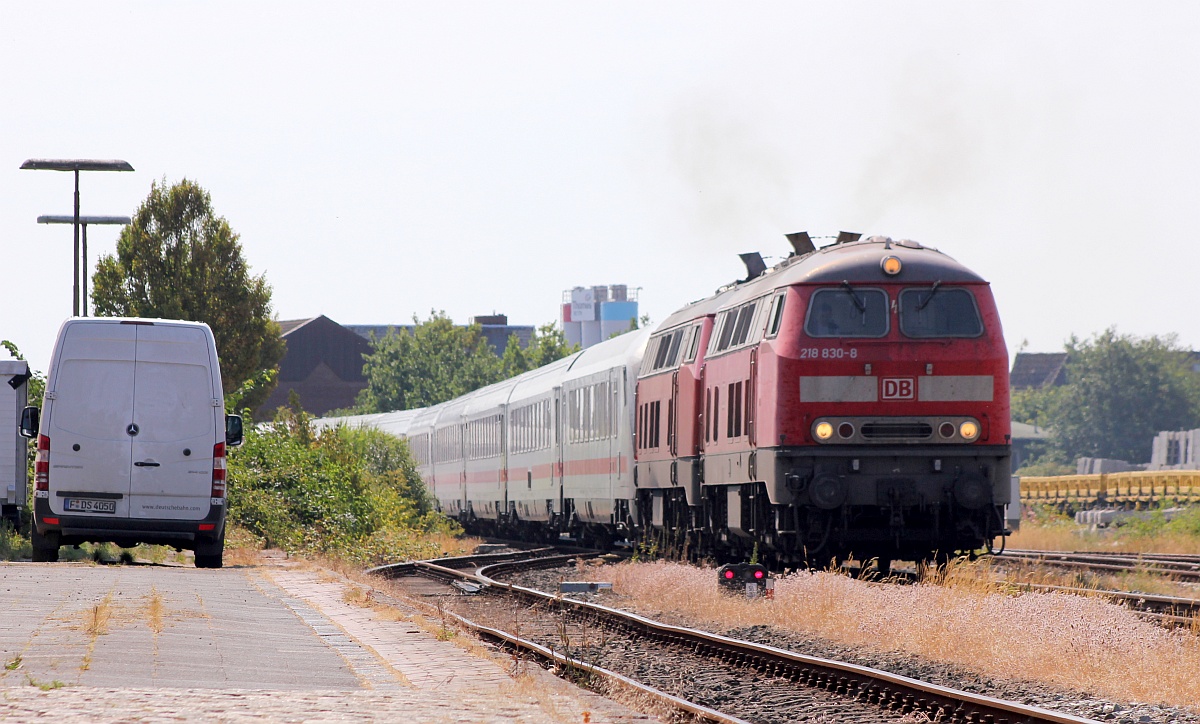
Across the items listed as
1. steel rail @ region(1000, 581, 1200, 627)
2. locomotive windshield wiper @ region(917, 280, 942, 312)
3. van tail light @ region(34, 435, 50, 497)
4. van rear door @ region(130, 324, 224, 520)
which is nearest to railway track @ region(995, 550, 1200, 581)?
steel rail @ region(1000, 581, 1200, 627)

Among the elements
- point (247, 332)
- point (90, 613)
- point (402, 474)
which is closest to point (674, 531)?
point (90, 613)

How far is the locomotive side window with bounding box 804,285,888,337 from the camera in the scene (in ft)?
53.6

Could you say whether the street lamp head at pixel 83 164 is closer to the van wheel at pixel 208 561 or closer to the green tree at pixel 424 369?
the van wheel at pixel 208 561

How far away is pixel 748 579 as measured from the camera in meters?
16.1

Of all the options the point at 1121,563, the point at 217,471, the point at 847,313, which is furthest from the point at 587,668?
the point at 1121,563

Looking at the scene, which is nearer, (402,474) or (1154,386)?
(402,474)

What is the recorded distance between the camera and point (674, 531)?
21.7 meters

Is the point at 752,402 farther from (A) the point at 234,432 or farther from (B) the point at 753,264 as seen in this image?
(A) the point at 234,432

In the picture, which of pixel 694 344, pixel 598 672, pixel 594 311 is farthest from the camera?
pixel 594 311

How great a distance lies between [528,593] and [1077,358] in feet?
335

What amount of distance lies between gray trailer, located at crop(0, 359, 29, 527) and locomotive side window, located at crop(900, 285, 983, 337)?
1375 centimetres

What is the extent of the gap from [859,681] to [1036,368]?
147 metres

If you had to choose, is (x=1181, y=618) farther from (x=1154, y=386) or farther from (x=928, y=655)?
(x=1154, y=386)

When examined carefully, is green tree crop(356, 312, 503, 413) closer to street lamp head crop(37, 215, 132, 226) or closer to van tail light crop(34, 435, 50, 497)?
street lamp head crop(37, 215, 132, 226)
